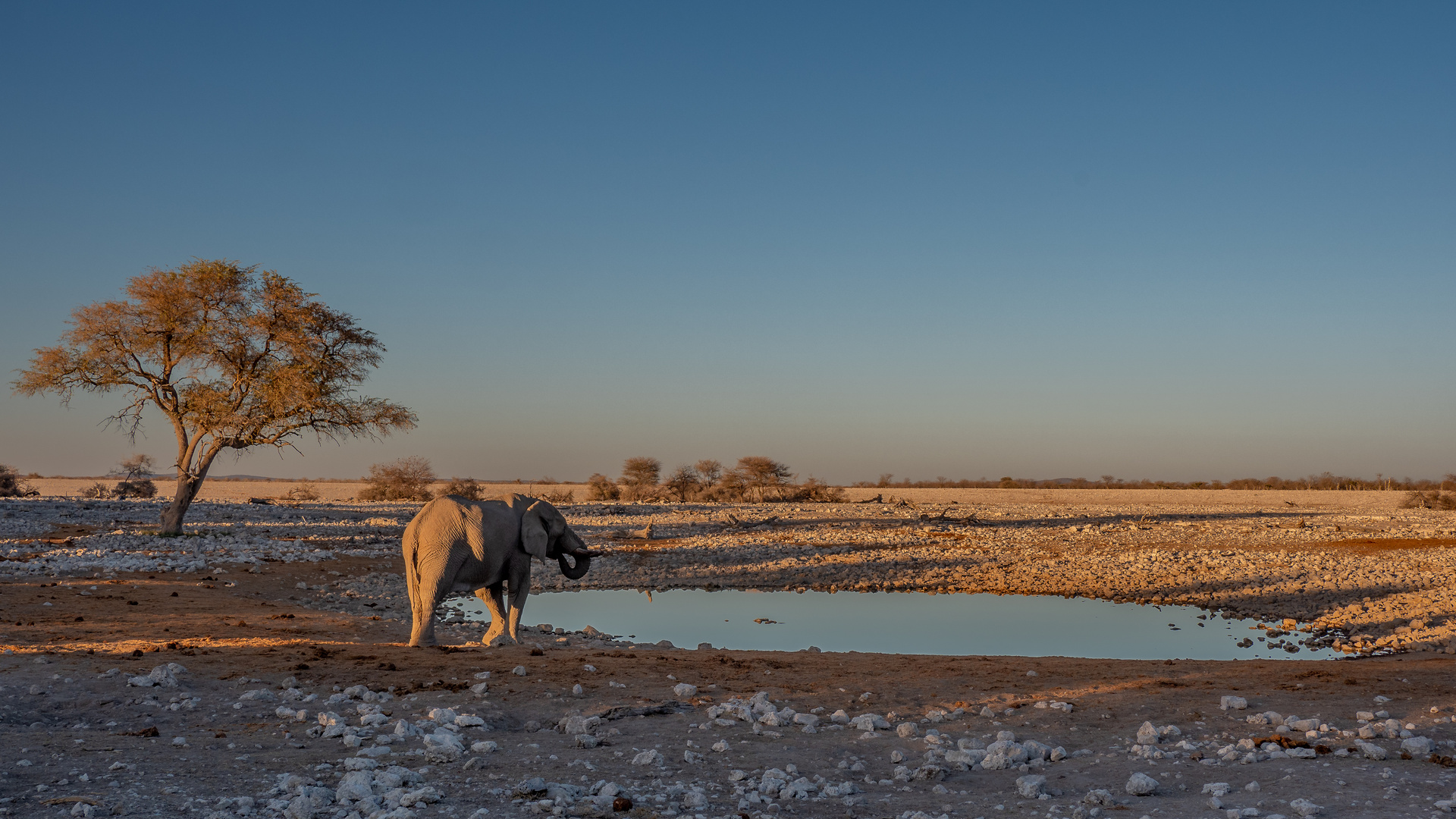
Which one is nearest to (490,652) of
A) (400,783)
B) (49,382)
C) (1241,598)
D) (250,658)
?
(250,658)

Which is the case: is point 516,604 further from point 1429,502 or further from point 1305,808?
point 1429,502

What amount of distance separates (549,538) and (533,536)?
2.09 ft

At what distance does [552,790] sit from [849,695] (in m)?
3.50

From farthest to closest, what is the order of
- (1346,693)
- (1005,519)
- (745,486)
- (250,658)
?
(745,486) → (1005,519) → (250,658) → (1346,693)

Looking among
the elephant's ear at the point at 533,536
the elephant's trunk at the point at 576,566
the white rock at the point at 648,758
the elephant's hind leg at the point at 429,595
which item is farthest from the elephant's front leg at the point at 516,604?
the white rock at the point at 648,758

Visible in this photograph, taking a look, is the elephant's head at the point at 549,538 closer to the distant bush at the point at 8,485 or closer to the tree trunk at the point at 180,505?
the tree trunk at the point at 180,505

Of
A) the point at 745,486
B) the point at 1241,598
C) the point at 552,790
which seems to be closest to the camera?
the point at 552,790

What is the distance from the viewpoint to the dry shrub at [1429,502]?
48.8 metres

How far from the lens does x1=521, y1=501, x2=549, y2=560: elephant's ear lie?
11.9m

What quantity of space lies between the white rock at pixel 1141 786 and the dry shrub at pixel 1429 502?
174 feet

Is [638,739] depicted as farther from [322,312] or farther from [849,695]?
[322,312]

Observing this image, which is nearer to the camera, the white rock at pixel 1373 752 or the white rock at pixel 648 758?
the white rock at pixel 648 758

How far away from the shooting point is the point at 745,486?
53.1 m

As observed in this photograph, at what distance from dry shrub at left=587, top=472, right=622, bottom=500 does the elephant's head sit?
44.7m
